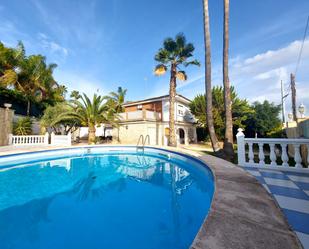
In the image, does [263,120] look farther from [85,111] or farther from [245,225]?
[245,225]

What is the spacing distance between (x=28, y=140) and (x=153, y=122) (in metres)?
13.1

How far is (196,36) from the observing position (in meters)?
15.0

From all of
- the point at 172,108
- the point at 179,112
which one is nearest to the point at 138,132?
the point at 172,108

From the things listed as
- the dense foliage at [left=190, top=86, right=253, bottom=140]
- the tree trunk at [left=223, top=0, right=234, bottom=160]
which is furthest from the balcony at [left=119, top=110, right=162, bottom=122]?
the tree trunk at [left=223, top=0, right=234, bottom=160]

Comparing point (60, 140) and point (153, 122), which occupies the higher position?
point (153, 122)

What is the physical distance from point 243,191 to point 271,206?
64 cm

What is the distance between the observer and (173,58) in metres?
15.9

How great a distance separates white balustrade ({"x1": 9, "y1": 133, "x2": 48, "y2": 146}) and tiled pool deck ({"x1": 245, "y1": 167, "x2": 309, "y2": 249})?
1800cm

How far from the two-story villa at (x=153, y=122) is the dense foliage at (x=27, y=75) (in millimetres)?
11723

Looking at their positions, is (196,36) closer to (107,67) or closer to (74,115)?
(107,67)

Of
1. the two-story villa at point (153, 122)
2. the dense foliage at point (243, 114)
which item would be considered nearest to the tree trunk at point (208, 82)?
the dense foliage at point (243, 114)

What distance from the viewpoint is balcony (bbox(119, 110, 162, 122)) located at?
61.4 feet

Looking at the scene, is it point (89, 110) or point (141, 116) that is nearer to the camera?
point (89, 110)

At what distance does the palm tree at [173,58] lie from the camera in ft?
50.8
